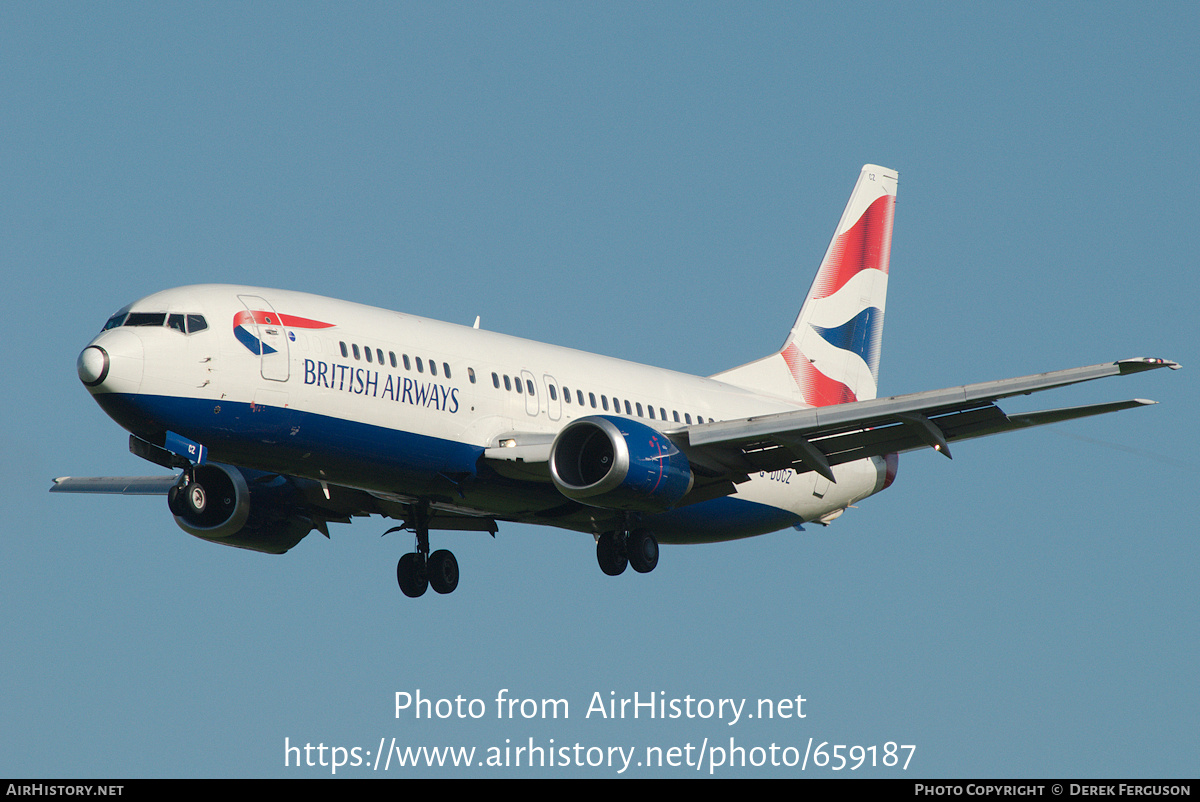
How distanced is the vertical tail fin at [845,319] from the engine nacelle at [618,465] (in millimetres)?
10922

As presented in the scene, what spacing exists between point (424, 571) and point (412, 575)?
29 centimetres

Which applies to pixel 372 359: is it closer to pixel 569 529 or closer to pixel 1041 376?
pixel 569 529

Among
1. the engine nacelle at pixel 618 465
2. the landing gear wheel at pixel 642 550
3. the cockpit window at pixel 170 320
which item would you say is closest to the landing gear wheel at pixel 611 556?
the landing gear wheel at pixel 642 550

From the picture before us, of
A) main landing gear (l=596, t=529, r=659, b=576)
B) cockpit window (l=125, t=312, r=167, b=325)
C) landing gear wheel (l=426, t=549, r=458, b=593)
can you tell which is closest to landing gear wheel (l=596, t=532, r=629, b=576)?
Result: main landing gear (l=596, t=529, r=659, b=576)

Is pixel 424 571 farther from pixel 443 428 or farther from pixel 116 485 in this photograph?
pixel 116 485

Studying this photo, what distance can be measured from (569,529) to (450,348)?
6.29m

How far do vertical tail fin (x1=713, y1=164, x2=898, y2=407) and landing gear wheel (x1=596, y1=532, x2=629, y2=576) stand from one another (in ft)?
30.7

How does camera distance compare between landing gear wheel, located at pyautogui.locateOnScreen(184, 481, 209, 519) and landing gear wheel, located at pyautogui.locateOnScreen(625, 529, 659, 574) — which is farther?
landing gear wheel, located at pyautogui.locateOnScreen(625, 529, 659, 574)

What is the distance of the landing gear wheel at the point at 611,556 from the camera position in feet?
112

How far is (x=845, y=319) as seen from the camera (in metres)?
45.6

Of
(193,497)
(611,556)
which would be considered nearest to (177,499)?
(193,497)

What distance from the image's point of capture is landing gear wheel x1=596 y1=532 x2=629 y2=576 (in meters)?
34.2

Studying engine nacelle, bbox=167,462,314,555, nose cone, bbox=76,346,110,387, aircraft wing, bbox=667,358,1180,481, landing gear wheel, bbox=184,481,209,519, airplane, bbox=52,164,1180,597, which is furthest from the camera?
engine nacelle, bbox=167,462,314,555

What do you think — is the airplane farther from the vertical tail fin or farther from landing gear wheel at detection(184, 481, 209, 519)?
the vertical tail fin
